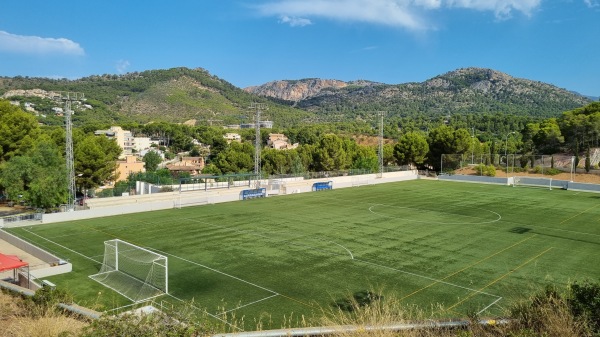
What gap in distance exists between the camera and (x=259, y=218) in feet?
98.1

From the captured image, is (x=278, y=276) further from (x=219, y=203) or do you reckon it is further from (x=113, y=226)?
(x=219, y=203)

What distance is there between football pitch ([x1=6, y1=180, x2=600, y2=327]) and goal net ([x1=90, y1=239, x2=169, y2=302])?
0.49 m

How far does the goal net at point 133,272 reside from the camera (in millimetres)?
15508

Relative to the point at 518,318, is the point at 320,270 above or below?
below

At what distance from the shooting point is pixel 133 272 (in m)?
17.4

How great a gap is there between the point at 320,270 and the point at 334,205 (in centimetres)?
1802

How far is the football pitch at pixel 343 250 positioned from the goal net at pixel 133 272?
0.49 meters

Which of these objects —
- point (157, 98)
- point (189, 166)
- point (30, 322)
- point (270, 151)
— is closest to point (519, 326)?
point (30, 322)

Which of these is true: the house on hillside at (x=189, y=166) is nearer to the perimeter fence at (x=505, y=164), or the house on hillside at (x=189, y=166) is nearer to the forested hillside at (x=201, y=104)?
the perimeter fence at (x=505, y=164)

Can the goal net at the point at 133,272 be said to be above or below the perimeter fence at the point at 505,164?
below

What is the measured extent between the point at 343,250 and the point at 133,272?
941 cm

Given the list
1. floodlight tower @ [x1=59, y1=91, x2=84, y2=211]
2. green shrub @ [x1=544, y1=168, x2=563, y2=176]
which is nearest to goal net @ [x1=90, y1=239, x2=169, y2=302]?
floodlight tower @ [x1=59, y1=91, x2=84, y2=211]

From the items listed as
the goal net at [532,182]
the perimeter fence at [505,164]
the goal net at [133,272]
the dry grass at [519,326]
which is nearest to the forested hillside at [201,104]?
the perimeter fence at [505,164]

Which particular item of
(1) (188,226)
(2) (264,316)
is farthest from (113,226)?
(2) (264,316)
